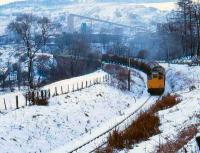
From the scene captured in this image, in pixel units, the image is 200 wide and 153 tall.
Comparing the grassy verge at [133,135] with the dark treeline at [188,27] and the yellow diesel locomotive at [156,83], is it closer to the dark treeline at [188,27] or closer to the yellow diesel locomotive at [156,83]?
the yellow diesel locomotive at [156,83]

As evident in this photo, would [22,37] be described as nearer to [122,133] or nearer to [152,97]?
[152,97]

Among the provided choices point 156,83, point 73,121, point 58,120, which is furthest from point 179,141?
point 156,83

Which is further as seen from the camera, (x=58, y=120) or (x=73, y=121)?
(x=73, y=121)

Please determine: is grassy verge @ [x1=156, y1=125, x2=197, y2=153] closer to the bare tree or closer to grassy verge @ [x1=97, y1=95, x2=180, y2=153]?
grassy verge @ [x1=97, y1=95, x2=180, y2=153]

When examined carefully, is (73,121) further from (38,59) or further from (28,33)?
(38,59)

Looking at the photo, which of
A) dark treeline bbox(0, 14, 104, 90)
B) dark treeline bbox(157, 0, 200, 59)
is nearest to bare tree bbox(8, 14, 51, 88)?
dark treeline bbox(0, 14, 104, 90)

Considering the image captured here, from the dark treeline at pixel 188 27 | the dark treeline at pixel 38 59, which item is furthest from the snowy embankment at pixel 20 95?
the dark treeline at pixel 188 27

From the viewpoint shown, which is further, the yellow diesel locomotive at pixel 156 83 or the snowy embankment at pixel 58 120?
the yellow diesel locomotive at pixel 156 83

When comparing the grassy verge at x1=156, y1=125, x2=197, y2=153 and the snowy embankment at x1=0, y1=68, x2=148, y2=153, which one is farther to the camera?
the snowy embankment at x1=0, y1=68, x2=148, y2=153
